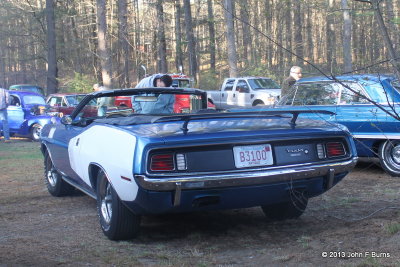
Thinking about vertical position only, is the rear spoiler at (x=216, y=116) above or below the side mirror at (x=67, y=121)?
above

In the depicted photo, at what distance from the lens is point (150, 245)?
4.62 metres

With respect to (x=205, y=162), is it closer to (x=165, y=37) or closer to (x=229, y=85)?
(x=229, y=85)

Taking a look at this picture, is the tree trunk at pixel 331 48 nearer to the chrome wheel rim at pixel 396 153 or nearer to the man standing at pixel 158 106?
the chrome wheel rim at pixel 396 153

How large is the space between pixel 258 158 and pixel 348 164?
949 mm

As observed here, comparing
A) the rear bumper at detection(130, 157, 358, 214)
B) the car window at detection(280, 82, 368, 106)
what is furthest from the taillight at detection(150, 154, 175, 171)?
the car window at detection(280, 82, 368, 106)

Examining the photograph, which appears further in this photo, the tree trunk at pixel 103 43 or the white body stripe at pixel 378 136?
the tree trunk at pixel 103 43

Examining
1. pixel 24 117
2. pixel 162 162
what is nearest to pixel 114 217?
pixel 162 162

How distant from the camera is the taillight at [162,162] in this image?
13.4 feet

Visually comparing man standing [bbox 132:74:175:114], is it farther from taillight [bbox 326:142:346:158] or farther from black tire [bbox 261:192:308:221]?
taillight [bbox 326:142:346:158]

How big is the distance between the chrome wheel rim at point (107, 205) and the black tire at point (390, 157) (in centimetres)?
479

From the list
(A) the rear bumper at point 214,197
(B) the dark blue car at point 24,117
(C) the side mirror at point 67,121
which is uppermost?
(C) the side mirror at point 67,121

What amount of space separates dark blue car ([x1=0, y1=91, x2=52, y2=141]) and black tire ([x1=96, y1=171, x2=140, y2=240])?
1303cm

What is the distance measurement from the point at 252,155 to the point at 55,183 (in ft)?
12.2

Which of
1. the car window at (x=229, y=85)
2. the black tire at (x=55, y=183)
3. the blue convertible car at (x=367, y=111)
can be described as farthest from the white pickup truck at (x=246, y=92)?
the black tire at (x=55, y=183)
